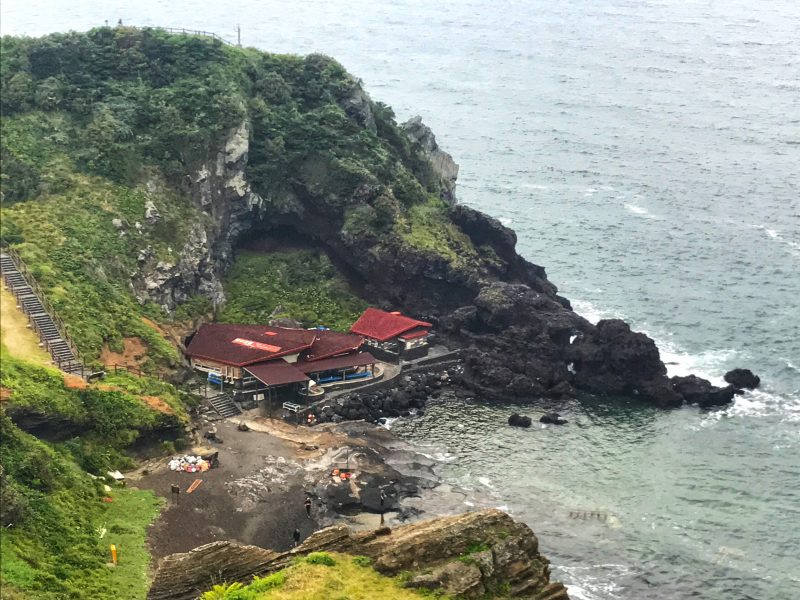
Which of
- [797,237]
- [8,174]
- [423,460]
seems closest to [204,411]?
[423,460]

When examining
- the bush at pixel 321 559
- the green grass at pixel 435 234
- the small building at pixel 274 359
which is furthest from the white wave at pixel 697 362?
the bush at pixel 321 559

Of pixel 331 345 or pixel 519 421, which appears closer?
pixel 519 421

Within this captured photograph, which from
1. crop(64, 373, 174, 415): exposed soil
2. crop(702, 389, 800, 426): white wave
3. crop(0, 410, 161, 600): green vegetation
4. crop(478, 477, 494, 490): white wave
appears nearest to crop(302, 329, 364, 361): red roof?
crop(64, 373, 174, 415): exposed soil

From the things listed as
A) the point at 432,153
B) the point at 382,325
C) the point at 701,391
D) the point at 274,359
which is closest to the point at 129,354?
the point at 274,359

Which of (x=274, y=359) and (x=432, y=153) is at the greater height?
(x=432, y=153)

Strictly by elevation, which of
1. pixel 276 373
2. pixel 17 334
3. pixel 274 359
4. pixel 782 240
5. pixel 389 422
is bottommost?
pixel 389 422

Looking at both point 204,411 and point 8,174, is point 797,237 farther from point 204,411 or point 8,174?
point 8,174

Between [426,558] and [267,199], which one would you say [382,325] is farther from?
[426,558]

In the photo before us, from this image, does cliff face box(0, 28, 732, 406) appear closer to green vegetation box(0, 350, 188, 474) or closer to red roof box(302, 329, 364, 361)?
red roof box(302, 329, 364, 361)

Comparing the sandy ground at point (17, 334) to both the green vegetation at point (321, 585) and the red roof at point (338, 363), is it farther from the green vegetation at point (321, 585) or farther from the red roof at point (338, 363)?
the green vegetation at point (321, 585)
